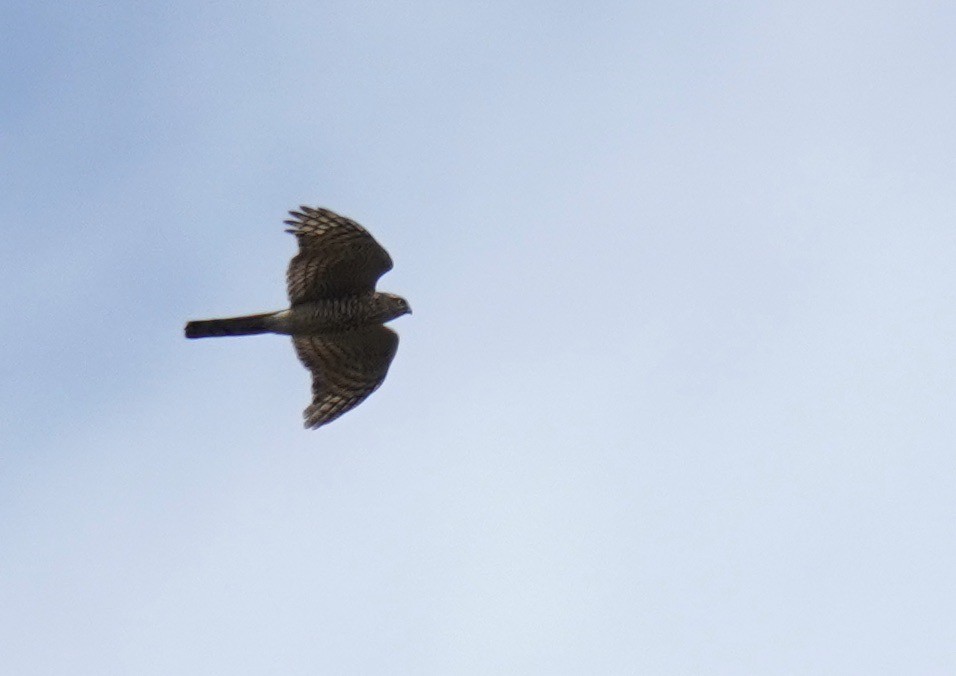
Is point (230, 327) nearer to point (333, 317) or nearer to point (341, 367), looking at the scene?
point (333, 317)

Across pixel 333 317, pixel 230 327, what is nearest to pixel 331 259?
pixel 333 317

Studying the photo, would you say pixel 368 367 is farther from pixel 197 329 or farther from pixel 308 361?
pixel 197 329

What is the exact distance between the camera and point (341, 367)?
88.8ft

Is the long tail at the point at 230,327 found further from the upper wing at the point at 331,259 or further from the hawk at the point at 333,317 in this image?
the upper wing at the point at 331,259

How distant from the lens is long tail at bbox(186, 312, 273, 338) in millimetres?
25641

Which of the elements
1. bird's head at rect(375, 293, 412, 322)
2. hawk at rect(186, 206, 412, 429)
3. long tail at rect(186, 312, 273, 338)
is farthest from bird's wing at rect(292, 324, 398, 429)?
long tail at rect(186, 312, 273, 338)

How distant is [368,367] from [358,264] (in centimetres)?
191

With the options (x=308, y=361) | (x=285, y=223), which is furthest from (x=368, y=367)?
(x=285, y=223)

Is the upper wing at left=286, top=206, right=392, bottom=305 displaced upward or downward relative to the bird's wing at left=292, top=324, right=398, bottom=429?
upward

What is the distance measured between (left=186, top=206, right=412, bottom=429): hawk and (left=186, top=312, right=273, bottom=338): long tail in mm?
14

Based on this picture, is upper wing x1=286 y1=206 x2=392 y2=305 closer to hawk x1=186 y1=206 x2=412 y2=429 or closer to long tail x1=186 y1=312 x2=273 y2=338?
hawk x1=186 y1=206 x2=412 y2=429

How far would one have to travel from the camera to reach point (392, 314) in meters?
26.6

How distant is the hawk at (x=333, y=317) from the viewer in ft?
83.6

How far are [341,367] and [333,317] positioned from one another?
3.44 ft
